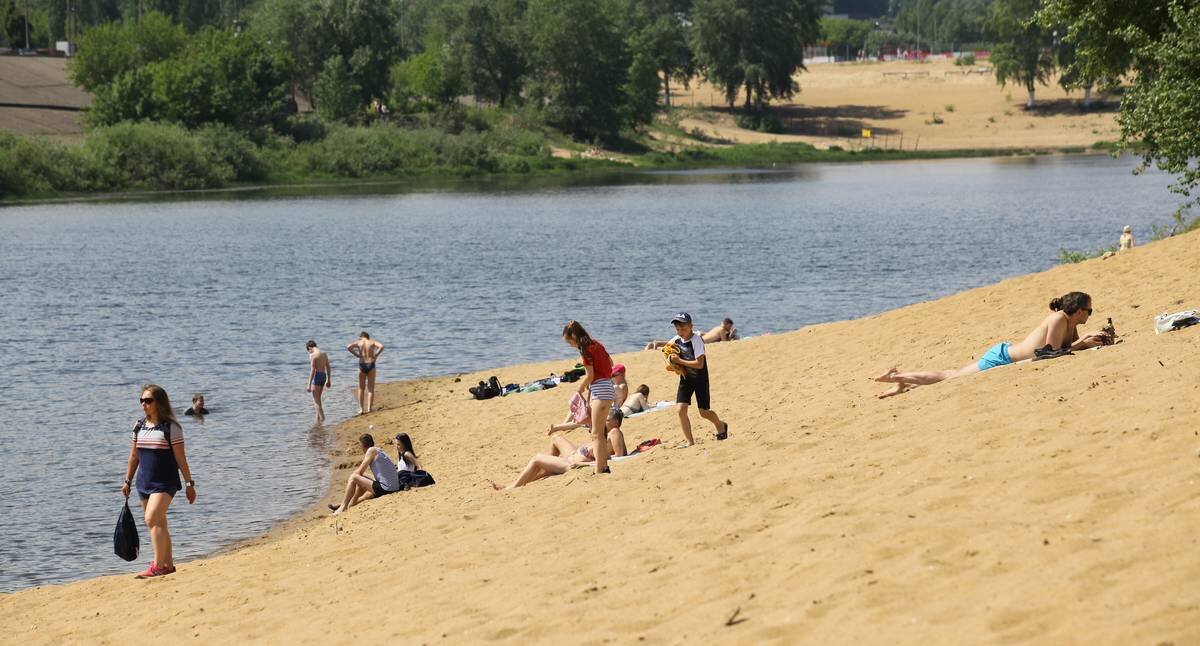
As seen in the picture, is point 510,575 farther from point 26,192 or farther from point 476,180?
point 476,180

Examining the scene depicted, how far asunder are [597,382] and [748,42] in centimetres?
12178

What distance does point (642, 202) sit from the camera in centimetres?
8269

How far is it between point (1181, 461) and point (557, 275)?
1522 inches

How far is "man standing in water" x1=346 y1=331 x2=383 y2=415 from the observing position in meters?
24.8

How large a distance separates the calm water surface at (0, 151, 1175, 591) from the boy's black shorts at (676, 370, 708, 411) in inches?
236

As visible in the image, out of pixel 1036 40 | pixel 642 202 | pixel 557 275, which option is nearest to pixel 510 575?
pixel 557 275

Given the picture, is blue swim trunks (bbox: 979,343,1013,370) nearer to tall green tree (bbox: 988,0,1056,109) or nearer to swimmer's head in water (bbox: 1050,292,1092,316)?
swimmer's head in water (bbox: 1050,292,1092,316)

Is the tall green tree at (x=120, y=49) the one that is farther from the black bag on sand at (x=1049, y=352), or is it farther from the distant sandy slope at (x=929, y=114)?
the black bag on sand at (x=1049, y=352)

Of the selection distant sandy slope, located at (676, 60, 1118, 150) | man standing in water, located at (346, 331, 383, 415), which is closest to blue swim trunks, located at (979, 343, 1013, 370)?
man standing in water, located at (346, 331, 383, 415)

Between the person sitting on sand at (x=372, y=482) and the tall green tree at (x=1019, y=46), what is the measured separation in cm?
11201

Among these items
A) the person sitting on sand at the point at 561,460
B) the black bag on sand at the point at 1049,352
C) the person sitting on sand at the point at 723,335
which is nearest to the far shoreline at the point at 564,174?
the person sitting on sand at the point at 723,335

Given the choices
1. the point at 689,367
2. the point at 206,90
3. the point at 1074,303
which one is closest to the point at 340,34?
the point at 206,90

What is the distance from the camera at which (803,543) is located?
33.1 feet

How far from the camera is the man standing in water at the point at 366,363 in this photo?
24812 mm
